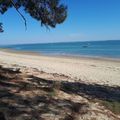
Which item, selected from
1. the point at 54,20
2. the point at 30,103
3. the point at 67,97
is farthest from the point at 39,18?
the point at 30,103

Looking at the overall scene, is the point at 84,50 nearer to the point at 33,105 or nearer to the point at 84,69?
the point at 84,69

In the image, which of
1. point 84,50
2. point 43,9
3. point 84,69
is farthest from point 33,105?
point 84,50

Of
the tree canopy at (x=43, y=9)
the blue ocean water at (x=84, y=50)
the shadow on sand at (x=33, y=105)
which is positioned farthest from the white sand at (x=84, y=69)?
the blue ocean water at (x=84, y=50)

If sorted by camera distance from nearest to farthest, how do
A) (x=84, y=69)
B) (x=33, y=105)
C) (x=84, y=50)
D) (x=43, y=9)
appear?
(x=33, y=105)
(x=43, y=9)
(x=84, y=69)
(x=84, y=50)

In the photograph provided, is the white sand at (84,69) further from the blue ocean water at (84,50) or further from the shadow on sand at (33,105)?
the blue ocean water at (84,50)

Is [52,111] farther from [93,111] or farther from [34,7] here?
[34,7]

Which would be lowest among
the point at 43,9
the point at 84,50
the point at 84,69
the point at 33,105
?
the point at 84,50

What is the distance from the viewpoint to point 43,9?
12.0 meters

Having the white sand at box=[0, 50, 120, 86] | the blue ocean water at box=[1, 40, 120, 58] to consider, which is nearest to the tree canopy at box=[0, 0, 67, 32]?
the white sand at box=[0, 50, 120, 86]

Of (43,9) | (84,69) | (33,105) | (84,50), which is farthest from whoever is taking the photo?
Result: (84,50)

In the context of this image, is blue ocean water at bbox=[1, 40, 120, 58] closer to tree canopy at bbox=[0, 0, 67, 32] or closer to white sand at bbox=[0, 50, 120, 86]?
white sand at bbox=[0, 50, 120, 86]

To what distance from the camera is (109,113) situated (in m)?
6.77

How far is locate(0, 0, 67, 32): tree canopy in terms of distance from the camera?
11773 millimetres

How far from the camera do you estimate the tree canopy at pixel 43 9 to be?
11.8 m
